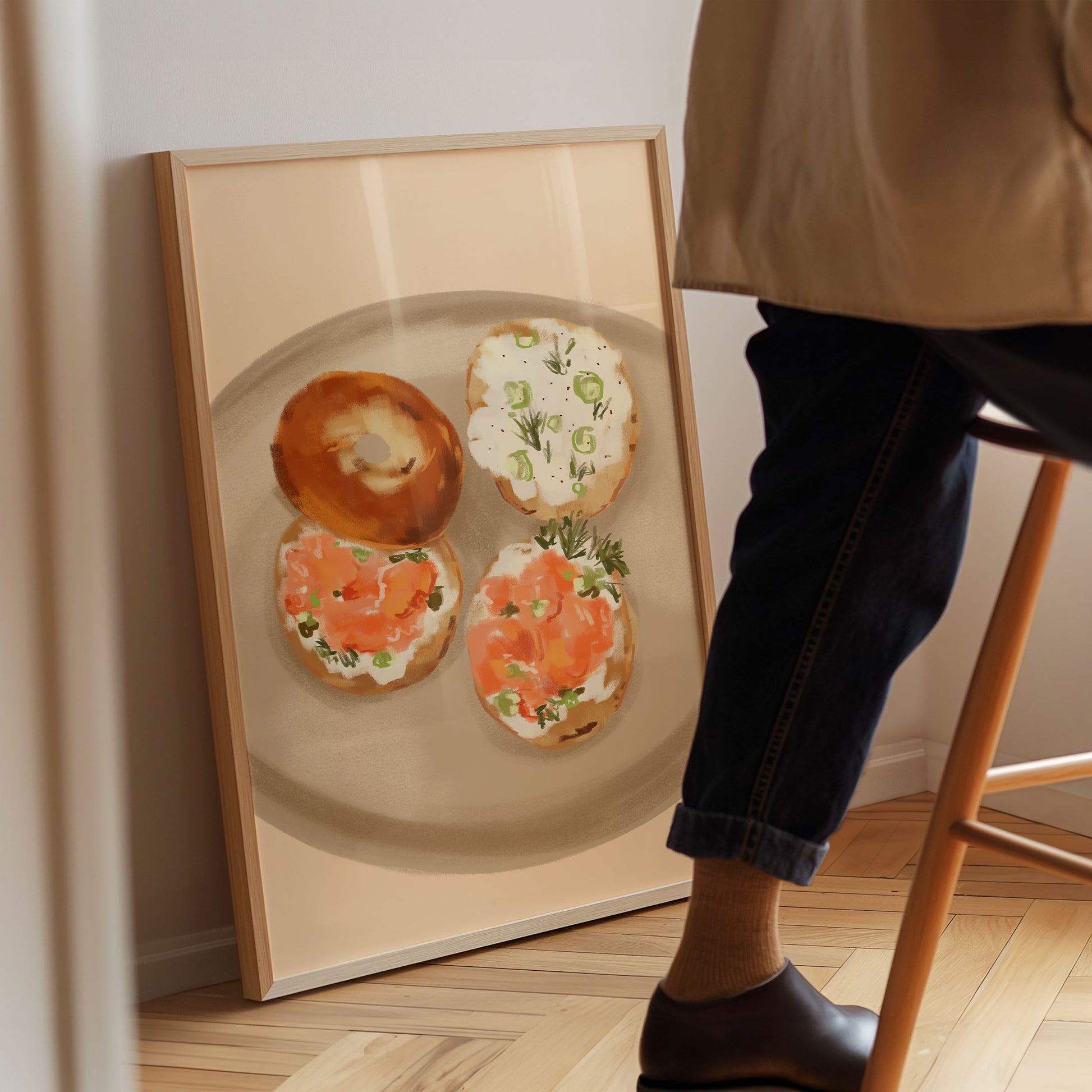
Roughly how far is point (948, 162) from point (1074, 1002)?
34.6 inches

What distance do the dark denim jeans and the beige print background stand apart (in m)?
0.66

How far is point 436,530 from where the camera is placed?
1.26 metres

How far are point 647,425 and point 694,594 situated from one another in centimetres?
22

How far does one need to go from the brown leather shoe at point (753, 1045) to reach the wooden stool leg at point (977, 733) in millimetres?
33

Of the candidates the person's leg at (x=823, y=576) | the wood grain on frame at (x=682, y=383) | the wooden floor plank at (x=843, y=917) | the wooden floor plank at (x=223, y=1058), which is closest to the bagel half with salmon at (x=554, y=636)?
the wood grain on frame at (x=682, y=383)

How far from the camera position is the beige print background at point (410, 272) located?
117 centimetres

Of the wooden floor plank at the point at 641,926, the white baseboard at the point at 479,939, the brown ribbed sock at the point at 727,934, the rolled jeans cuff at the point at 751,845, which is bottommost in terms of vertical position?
the wooden floor plank at the point at 641,926

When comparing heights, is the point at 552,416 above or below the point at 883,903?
above

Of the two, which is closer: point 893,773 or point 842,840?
point 842,840

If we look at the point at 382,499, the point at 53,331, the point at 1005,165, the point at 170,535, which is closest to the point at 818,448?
the point at 1005,165

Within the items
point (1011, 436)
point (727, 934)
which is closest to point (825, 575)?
point (1011, 436)

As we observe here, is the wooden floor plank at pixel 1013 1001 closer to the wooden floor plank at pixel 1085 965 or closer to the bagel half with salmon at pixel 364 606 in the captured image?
the wooden floor plank at pixel 1085 965

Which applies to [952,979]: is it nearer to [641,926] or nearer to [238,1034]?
[641,926]

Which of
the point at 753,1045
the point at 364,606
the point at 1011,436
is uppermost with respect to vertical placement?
the point at 1011,436
